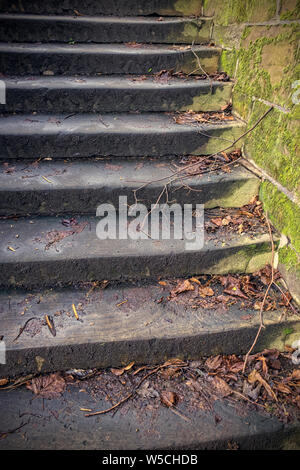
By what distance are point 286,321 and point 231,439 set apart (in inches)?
28.1

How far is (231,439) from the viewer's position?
1.54 m

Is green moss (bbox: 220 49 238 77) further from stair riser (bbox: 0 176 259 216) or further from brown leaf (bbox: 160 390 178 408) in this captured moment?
brown leaf (bbox: 160 390 178 408)

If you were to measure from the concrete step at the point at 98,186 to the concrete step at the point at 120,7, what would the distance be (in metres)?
1.99

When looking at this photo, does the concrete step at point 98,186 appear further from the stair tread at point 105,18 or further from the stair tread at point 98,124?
the stair tread at point 105,18

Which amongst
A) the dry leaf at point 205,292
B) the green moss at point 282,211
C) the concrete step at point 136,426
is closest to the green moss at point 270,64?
the green moss at point 282,211

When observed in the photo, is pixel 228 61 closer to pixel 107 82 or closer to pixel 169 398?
pixel 107 82

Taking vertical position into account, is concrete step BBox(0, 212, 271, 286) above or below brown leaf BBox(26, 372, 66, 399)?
above

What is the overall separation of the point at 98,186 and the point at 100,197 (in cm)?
8

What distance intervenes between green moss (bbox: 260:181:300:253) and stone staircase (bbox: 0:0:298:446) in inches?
4.8

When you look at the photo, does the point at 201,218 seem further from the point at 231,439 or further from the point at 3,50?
the point at 3,50

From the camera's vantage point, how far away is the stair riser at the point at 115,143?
7.89 feet

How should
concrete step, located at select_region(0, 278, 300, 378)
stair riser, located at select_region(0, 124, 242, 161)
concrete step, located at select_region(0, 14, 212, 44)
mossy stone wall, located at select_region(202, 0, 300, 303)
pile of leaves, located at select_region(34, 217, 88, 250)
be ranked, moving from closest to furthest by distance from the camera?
concrete step, located at select_region(0, 278, 300, 378) < mossy stone wall, located at select_region(202, 0, 300, 303) < pile of leaves, located at select_region(34, 217, 88, 250) < stair riser, located at select_region(0, 124, 242, 161) < concrete step, located at select_region(0, 14, 212, 44)

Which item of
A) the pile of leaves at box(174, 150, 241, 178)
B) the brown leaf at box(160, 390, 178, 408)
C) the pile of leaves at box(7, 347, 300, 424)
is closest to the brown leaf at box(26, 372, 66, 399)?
the pile of leaves at box(7, 347, 300, 424)

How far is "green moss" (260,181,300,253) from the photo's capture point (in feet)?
6.39
